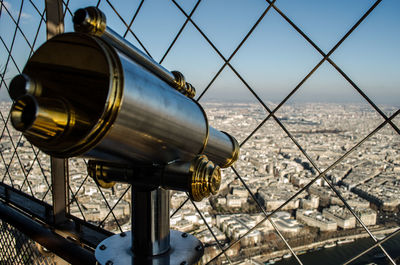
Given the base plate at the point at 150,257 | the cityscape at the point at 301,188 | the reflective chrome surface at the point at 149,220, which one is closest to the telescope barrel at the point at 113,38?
the reflective chrome surface at the point at 149,220

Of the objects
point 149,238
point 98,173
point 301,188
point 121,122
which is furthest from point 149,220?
point 301,188

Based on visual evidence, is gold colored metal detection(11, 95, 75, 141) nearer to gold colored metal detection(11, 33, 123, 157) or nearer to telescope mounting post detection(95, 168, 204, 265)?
gold colored metal detection(11, 33, 123, 157)

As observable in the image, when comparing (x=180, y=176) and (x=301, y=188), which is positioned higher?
(x=301, y=188)

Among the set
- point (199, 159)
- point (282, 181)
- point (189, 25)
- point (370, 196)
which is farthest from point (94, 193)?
point (199, 159)

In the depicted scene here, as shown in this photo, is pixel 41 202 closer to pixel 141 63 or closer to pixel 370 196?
pixel 141 63

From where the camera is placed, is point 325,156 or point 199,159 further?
point 325,156

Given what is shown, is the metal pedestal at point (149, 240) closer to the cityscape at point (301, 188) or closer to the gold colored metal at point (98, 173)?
the gold colored metal at point (98, 173)

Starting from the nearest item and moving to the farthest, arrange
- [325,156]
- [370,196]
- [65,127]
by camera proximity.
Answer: [65,127] < [370,196] < [325,156]

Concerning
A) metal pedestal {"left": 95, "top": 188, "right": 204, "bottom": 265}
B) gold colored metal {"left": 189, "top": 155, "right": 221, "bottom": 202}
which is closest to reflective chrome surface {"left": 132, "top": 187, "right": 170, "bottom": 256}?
metal pedestal {"left": 95, "top": 188, "right": 204, "bottom": 265}

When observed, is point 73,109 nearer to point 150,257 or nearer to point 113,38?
point 113,38
